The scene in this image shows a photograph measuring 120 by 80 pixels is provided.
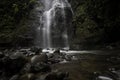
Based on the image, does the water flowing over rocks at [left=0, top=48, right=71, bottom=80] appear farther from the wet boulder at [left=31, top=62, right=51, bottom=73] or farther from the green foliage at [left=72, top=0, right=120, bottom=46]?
the green foliage at [left=72, top=0, right=120, bottom=46]

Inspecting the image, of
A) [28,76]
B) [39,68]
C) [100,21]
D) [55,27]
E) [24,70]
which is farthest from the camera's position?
[55,27]

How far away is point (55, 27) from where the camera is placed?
27766 millimetres

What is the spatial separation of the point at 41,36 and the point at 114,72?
19.2 metres

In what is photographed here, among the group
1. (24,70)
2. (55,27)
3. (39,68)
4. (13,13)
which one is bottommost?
(24,70)

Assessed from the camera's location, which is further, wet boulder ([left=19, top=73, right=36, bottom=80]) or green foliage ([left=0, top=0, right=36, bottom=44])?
green foliage ([left=0, top=0, right=36, bottom=44])

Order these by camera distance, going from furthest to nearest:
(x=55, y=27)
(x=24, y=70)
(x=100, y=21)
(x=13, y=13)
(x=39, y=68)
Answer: (x=13, y=13), (x=55, y=27), (x=100, y=21), (x=24, y=70), (x=39, y=68)

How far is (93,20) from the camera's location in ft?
80.0

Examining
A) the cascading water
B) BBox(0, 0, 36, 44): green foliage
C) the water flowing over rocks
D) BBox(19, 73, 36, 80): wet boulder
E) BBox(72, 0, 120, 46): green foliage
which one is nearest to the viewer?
the water flowing over rocks

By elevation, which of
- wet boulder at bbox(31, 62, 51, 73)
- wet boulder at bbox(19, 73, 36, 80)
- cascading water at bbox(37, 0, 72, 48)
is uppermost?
cascading water at bbox(37, 0, 72, 48)

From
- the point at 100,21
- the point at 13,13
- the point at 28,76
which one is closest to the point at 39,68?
the point at 28,76

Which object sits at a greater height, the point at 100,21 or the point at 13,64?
the point at 100,21

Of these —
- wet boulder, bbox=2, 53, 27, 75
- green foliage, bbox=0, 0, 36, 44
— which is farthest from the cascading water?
wet boulder, bbox=2, 53, 27, 75

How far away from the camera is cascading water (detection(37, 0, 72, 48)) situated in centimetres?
2675

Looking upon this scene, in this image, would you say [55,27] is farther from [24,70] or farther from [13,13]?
[24,70]
